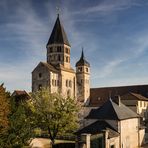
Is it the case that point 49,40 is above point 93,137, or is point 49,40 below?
above

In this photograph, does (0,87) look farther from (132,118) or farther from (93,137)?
(132,118)

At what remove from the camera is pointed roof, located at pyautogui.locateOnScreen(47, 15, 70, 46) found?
73.8m

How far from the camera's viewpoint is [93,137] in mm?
30031

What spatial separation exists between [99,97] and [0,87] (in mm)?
55531

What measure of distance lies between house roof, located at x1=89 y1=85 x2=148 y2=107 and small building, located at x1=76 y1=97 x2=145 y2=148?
109 feet

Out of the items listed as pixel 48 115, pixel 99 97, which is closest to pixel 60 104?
pixel 48 115

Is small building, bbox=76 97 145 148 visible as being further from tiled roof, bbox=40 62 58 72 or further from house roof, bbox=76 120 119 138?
tiled roof, bbox=40 62 58 72

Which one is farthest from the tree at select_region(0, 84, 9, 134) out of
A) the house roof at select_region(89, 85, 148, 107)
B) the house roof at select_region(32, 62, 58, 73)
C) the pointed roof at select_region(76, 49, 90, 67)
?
the pointed roof at select_region(76, 49, 90, 67)

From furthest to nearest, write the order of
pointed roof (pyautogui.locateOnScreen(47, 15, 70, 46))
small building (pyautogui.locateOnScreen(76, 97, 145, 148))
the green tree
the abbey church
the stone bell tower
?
pointed roof (pyautogui.locateOnScreen(47, 15, 70, 46))
the stone bell tower
the abbey church
small building (pyautogui.locateOnScreen(76, 97, 145, 148))
the green tree

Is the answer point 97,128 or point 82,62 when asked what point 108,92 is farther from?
point 97,128

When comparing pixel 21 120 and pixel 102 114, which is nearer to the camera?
pixel 21 120

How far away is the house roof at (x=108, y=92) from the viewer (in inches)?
3179

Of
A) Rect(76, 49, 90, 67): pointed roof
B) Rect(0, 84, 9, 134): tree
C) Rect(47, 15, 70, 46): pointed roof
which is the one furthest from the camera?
Rect(76, 49, 90, 67): pointed roof

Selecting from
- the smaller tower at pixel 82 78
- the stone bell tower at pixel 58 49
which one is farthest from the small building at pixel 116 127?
the smaller tower at pixel 82 78
